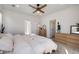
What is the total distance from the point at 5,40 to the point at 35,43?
0.35m

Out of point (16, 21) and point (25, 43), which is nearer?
point (16, 21)

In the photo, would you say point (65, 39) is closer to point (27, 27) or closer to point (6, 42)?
point (27, 27)

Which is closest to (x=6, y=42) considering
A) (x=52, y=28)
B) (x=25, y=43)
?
(x=25, y=43)

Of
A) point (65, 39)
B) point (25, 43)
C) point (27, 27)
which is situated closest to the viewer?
point (27, 27)

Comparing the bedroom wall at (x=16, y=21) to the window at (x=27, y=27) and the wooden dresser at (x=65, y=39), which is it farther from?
the wooden dresser at (x=65, y=39)

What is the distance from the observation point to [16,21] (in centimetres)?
111

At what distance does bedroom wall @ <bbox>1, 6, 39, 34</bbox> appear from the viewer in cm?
105

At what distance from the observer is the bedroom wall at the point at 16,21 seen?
1053 mm

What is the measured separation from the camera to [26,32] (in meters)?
1.06

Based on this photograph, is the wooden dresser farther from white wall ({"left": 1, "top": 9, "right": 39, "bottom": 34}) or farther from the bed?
white wall ({"left": 1, "top": 9, "right": 39, "bottom": 34})

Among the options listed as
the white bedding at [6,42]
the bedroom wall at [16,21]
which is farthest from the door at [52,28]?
the white bedding at [6,42]
